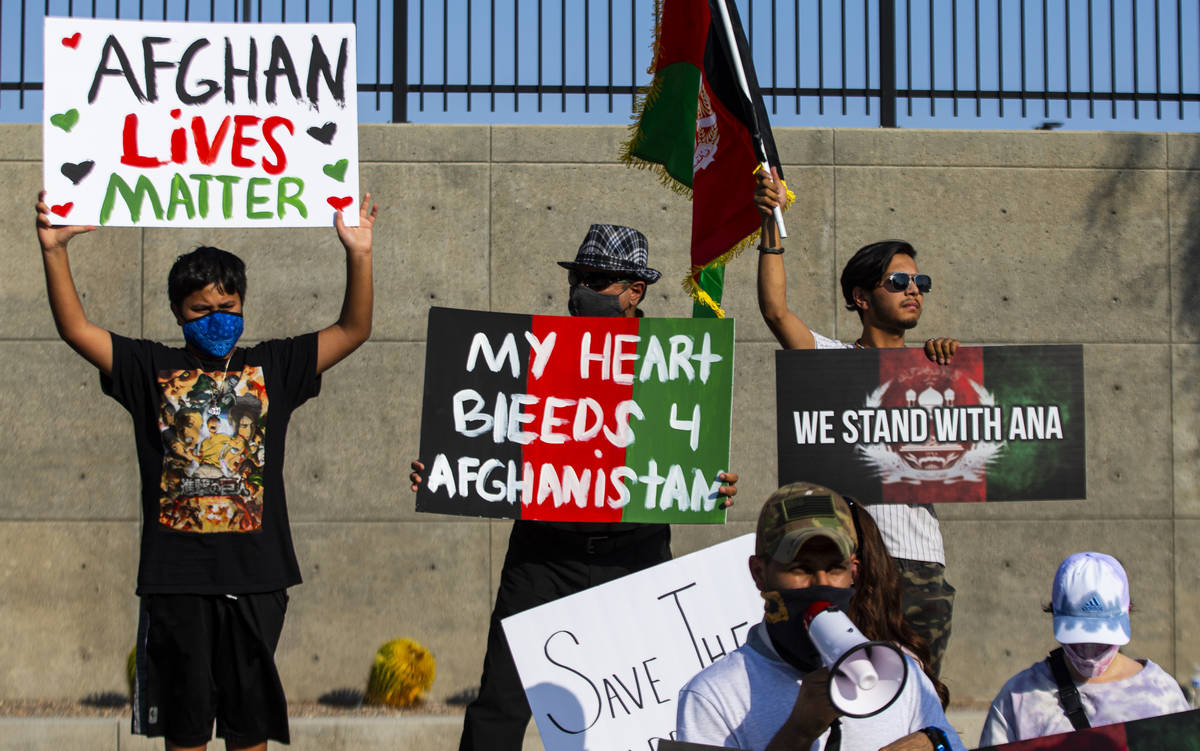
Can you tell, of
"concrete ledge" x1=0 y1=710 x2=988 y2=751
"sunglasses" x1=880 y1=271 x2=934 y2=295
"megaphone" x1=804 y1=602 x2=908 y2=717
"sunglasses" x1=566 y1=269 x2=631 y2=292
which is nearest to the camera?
"megaphone" x1=804 y1=602 x2=908 y2=717

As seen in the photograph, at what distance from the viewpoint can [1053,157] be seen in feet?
22.2

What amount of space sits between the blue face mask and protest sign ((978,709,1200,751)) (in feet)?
8.23

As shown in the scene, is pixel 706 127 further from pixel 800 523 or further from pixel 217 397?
pixel 800 523

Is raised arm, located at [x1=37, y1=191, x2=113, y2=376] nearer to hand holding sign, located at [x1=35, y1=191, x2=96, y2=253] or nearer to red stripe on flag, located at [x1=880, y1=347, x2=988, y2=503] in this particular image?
hand holding sign, located at [x1=35, y1=191, x2=96, y2=253]

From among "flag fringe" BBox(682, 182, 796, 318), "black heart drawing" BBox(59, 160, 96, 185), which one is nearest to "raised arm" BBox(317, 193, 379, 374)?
"black heart drawing" BBox(59, 160, 96, 185)

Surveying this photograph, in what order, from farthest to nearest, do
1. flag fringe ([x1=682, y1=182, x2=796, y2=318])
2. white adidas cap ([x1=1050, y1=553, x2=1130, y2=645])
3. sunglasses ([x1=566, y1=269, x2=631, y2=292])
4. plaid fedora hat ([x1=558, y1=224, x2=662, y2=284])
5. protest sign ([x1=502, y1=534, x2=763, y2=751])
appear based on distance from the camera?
1. flag fringe ([x1=682, y1=182, x2=796, y2=318])
2. sunglasses ([x1=566, y1=269, x2=631, y2=292])
3. plaid fedora hat ([x1=558, y1=224, x2=662, y2=284])
4. protest sign ([x1=502, y1=534, x2=763, y2=751])
5. white adidas cap ([x1=1050, y1=553, x2=1130, y2=645])

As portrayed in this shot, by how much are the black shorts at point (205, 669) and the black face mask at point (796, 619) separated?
201 cm

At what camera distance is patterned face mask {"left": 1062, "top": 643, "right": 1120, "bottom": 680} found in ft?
10.6

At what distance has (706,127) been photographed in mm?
4914

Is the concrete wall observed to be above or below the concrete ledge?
above

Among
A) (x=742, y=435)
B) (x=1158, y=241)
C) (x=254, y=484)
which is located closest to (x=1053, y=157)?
(x=1158, y=241)

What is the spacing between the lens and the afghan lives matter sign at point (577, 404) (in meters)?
4.44

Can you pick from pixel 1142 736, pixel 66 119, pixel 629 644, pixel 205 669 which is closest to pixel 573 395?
pixel 629 644

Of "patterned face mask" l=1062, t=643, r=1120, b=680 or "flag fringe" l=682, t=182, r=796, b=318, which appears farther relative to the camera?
"flag fringe" l=682, t=182, r=796, b=318
